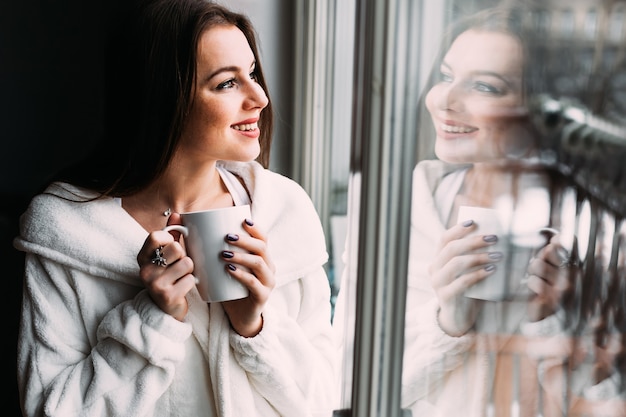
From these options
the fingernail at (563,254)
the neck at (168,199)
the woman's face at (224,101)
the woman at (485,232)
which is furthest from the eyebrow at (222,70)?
the fingernail at (563,254)

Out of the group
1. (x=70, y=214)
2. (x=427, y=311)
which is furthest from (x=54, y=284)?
(x=427, y=311)

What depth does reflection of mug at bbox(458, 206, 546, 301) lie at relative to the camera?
14.2 inches

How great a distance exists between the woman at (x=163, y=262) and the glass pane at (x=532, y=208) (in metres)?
0.44

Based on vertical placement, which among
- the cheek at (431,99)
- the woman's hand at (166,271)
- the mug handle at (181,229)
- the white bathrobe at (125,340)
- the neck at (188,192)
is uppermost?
the cheek at (431,99)

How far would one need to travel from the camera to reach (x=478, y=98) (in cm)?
41

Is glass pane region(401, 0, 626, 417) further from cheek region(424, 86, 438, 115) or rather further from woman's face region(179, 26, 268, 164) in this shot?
woman's face region(179, 26, 268, 164)

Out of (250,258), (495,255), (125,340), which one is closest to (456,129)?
(495,255)

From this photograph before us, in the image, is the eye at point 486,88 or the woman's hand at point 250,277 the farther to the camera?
the woman's hand at point 250,277

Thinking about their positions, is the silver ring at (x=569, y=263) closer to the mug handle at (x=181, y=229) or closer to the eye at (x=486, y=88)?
the eye at (x=486, y=88)

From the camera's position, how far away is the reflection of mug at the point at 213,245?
33.5 inches

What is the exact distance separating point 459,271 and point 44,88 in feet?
6.26

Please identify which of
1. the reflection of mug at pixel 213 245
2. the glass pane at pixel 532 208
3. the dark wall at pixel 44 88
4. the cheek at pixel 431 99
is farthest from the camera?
the dark wall at pixel 44 88

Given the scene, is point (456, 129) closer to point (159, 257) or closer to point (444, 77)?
point (444, 77)

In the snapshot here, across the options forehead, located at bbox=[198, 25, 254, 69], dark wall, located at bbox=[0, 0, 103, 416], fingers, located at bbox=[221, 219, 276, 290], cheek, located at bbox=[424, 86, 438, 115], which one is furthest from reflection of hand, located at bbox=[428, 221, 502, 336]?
dark wall, located at bbox=[0, 0, 103, 416]
